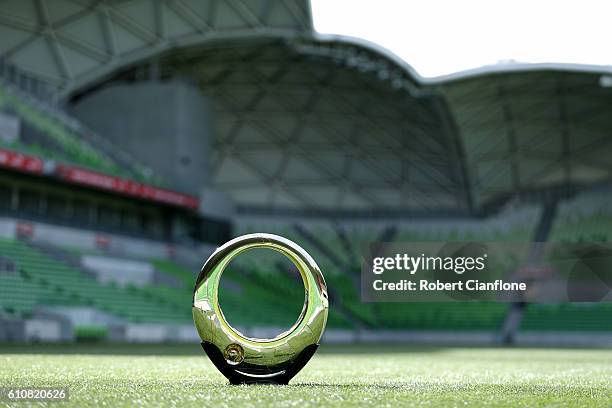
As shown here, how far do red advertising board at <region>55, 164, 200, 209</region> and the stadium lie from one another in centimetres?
11

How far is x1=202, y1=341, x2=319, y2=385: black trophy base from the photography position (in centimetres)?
1163

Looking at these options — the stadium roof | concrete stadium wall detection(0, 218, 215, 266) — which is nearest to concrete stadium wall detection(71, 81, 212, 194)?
the stadium roof

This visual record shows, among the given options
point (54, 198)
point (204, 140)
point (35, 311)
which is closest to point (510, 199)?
point (204, 140)

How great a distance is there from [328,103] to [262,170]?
9.09 meters

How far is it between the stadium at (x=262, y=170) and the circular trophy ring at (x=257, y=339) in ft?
75.1

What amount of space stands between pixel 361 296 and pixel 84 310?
27.5 m

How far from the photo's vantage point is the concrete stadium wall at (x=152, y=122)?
54.6 metres

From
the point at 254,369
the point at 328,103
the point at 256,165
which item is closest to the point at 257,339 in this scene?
the point at 254,369

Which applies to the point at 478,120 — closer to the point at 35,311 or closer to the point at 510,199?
the point at 510,199

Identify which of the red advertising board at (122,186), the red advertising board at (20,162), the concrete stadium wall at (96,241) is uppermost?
the red advertising board at (20,162)

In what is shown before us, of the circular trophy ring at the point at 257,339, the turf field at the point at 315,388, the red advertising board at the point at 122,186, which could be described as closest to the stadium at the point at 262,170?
the red advertising board at the point at 122,186

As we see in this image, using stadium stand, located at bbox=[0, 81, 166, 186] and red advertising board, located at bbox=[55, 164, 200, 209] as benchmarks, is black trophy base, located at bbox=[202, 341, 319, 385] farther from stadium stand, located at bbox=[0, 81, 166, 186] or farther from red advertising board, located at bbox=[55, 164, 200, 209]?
red advertising board, located at bbox=[55, 164, 200, 209]

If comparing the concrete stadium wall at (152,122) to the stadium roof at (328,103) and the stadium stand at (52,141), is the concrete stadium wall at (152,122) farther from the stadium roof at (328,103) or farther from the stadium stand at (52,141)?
the stadium roof at (328,103)

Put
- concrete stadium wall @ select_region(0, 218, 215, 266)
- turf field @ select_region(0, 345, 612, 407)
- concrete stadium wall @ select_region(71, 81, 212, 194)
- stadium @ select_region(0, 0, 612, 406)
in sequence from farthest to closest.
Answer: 1. concrete stadium wall @ select_region(71, 81, 212, 194)
2. stadium @ select_region(0, 0, 612, 406)
3. concrete stadium wall @ select_region(0, 218, 215, 266)
4. turf field @ select_region(0, 345, 612, 407)
